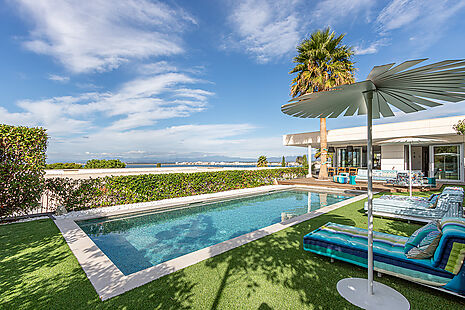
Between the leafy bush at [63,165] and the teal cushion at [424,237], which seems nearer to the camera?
the teal cushion at [424,237]

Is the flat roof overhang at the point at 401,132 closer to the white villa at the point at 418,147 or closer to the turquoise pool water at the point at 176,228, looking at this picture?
the white villa at the point at 418,147

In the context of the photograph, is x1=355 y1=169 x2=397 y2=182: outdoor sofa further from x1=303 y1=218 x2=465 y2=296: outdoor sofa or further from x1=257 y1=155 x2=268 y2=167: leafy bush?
x1=257 y1=155 x2=268 y2=167: leafy bush

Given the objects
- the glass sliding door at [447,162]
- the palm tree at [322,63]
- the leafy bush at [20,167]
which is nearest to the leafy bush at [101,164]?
the leafy bush at [20,167]

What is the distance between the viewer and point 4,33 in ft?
33.5

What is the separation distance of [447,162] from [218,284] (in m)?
20.9

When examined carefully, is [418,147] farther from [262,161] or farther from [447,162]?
[262,161]

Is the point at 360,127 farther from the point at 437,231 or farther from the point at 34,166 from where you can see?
the point at 34,166

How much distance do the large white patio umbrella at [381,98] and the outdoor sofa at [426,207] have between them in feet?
13.4

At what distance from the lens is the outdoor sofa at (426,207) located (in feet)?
17.2

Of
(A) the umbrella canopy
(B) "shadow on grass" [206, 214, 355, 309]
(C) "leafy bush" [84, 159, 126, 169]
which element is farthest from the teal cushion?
(C) "leafy bush" [84, 159, 126, 169]

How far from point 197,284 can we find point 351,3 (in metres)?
12.4

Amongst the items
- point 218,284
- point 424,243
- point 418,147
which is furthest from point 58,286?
point 418,147

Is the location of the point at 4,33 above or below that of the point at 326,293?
above

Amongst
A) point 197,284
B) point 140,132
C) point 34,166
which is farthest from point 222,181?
point 140,132
